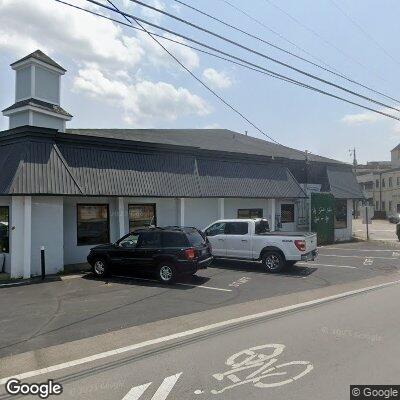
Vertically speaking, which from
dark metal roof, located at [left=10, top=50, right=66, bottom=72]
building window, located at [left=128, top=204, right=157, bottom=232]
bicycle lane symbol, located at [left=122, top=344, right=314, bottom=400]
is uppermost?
dark metal roof, located at [left=10, top=50, right=66, bottom=72]

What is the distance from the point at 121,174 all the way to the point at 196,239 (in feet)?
17.3

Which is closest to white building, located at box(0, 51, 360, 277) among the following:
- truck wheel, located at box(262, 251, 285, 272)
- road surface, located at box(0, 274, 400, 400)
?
truck wheel, located at box(262, 251, 285, 272)

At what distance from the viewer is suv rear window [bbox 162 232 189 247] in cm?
1284

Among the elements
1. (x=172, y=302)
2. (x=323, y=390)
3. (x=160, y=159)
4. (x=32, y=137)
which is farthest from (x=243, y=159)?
(x=323, y=390)

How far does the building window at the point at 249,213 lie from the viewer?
22.4 meters

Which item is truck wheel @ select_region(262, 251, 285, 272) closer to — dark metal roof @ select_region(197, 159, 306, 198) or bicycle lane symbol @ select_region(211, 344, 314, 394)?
dark metal roof @ select_region(197, 159, 306, 198)

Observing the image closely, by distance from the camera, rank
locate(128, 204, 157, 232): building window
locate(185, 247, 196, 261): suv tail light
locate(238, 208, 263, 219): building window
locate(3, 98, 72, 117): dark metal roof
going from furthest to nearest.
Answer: locate(238, 208, 263, 219): building window
locate(3, 98, 72, 117): dark metal roof
locate(128, 204, 157, 232): building window
locate(185, 247, 196, 261): suv tail light

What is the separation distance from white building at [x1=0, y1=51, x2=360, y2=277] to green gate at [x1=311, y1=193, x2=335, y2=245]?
0.59 meters

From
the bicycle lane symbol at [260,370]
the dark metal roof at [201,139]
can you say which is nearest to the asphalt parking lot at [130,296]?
the bicycle lane symbol at [260,370]

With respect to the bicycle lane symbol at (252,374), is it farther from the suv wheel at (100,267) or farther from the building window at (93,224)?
the building window at (93,224)

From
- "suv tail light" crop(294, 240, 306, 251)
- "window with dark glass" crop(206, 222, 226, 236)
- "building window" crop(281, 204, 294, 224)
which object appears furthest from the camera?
"building window" crop(281, 204, 294, 224)

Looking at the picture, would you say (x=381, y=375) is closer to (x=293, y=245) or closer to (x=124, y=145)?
(x=293, y=245)

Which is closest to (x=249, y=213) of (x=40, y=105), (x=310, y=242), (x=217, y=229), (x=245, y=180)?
(x=245, y=180)

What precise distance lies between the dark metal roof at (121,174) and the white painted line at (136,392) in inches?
385
